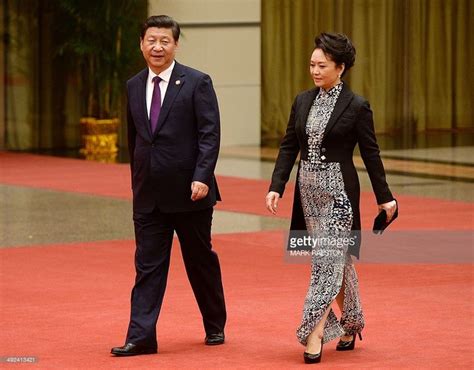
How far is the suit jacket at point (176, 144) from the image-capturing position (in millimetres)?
7719

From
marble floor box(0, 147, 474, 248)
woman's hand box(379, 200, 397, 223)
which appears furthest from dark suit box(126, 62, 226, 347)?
marble floor box(0, 147, 474, 248)

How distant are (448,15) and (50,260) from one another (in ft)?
42.2

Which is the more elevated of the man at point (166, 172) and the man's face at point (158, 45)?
the man's face at point (158, 45)

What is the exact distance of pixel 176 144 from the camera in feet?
25.4

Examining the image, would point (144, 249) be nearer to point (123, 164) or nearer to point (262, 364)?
point (262, 364)

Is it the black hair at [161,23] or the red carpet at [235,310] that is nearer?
the red carpet at [235,310]

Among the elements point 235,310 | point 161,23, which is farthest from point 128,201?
point 161,23

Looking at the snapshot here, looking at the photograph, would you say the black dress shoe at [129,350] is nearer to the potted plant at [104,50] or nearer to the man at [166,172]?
the man at [166,172]

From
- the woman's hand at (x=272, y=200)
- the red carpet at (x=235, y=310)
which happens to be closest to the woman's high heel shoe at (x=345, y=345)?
the red carpet at (x=235, y=310)

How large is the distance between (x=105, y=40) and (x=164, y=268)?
14.4 metres

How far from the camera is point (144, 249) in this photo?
7719 mm

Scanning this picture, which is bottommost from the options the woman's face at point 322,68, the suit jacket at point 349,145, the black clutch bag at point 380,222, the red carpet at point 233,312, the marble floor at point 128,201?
the red carpet at point 233,312

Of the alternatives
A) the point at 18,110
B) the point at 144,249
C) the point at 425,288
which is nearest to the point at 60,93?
the point at 18,110
